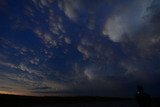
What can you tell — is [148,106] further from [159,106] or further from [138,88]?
[159,106]

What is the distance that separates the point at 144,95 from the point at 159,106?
1541 cm

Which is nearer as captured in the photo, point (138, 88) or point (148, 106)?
point (138, 88)

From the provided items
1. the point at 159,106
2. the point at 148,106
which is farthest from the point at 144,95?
the point at 159,106

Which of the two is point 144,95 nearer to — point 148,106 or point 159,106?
point 148,106

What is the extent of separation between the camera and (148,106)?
69.5 ft

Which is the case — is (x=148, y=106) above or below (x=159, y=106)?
below

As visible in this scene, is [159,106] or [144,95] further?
[159,106]

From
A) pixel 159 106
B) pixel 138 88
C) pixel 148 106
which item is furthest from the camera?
pixel 159 106

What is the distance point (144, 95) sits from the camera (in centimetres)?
2095

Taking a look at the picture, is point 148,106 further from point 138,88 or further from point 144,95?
point 138,88

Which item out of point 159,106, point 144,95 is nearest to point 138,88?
point 144,95

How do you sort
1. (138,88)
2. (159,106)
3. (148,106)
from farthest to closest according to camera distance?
(159,106)
(148,106)
(138,88)

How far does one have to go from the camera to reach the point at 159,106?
114 feet

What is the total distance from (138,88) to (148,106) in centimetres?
249
